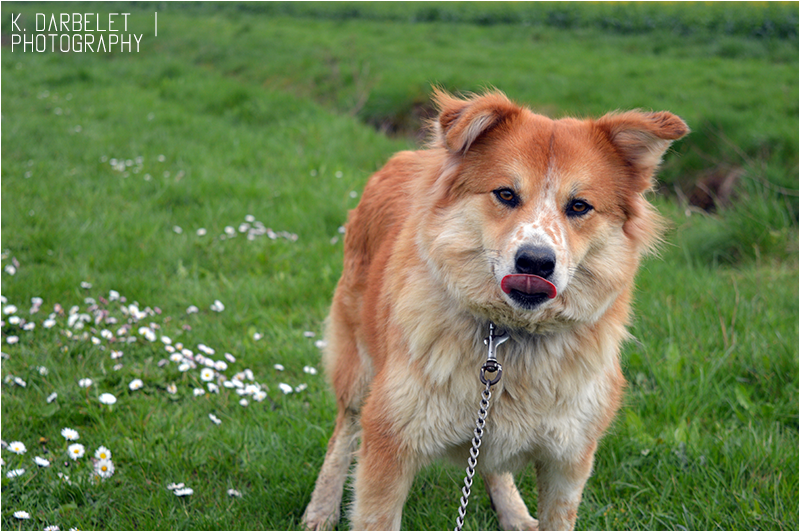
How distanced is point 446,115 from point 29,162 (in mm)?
5941

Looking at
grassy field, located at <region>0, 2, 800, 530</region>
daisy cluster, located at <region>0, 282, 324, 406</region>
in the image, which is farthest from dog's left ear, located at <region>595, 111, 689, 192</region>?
daisy cluster, located at <region>0, 282, 324, 406</region>

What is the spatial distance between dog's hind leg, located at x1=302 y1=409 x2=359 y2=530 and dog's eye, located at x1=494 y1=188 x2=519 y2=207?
51.0 inches

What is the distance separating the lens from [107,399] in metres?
3.13

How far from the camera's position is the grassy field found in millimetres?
2832

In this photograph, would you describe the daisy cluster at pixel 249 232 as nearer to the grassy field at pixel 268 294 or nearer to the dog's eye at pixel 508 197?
the grassy field at pixel 268 294

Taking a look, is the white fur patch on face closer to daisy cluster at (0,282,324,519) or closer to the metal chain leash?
the metal chain leash

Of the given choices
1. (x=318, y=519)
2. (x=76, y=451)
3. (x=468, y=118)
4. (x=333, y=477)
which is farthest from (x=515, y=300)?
(x=76, y=451)

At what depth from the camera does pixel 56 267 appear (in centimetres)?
459

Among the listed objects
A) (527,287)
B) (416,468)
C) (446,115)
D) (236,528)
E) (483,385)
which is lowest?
(236,528)

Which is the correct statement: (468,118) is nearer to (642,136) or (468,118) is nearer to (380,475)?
(642,136)

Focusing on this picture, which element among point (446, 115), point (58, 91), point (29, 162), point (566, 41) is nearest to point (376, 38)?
point (566, 41)

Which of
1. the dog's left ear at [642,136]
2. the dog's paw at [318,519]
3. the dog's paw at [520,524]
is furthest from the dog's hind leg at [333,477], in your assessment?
the dog's left ear at [642,136]

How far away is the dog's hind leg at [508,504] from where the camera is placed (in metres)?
2.76

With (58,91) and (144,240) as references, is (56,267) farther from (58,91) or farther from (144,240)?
(58,91)
